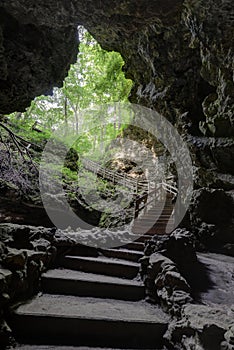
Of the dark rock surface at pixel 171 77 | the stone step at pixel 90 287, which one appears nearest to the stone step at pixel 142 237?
the dark rock surface at pixel 171 77

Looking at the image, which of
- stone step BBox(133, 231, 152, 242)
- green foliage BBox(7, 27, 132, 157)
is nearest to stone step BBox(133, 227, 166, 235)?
stone step BBox(133, 231, 152, 242)

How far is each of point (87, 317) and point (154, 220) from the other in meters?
5.77

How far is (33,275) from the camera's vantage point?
11.3ft

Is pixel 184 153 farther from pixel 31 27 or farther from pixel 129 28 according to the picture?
pixel 31 27

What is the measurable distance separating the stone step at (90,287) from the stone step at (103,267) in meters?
0.59

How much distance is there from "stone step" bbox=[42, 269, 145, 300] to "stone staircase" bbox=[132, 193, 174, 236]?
11.7ft

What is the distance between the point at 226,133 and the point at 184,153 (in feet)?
6.53

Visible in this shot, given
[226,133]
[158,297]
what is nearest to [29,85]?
[226,133]

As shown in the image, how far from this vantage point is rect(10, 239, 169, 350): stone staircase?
271cm

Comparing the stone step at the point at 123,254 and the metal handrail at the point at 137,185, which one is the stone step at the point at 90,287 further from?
the metal handrail at the point at 137,185

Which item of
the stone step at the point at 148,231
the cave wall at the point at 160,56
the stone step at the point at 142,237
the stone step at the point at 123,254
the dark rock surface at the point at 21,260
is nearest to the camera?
the dark rock surface at the point at 21,260

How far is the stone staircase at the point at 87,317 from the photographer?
2713 mm

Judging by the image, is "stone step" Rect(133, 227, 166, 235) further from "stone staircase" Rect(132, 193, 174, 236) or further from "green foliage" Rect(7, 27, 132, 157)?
"green foliage" Rect(7, 27, 132, 157)

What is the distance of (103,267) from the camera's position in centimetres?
464
